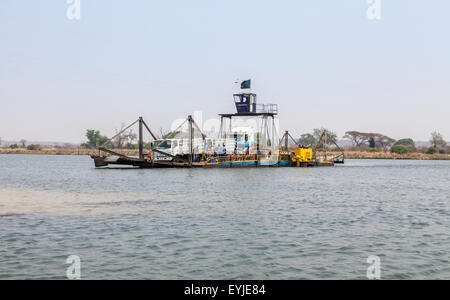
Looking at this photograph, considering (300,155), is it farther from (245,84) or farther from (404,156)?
(404,156)

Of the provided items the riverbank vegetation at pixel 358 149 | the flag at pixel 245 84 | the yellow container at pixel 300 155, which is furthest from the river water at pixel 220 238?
the riverbank vegetation at pixel 358 149

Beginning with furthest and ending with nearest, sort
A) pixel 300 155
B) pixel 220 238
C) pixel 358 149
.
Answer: pixel 358 149, pixel 300 155, pixel 220 238

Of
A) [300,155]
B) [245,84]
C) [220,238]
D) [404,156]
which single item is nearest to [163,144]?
[245,84]

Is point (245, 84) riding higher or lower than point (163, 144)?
higher

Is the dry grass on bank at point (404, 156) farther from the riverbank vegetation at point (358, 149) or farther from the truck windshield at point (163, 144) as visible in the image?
the truck windshield at point (163, 144)

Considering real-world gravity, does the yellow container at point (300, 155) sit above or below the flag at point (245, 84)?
below

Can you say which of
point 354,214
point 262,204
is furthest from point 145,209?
point 354,214

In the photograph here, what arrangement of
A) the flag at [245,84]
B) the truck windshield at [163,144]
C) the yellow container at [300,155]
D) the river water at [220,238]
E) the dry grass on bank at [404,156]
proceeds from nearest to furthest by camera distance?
the river water at [220,238] → the truck windshield at [163,144] → the flag at [245,84] → the yellow container at [300,155] → the dry grass on bank at [404,156]

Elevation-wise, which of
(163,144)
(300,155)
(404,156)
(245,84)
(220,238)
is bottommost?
(220,238)

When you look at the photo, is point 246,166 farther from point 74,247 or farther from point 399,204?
point 74,247

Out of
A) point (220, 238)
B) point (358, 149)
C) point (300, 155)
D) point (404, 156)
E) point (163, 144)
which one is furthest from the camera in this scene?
point (358, 149)

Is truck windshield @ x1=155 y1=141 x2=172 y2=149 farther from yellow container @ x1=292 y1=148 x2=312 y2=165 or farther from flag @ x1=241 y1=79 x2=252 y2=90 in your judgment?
yellow container @ x1=292 y1=148 x2=312 y2=165
